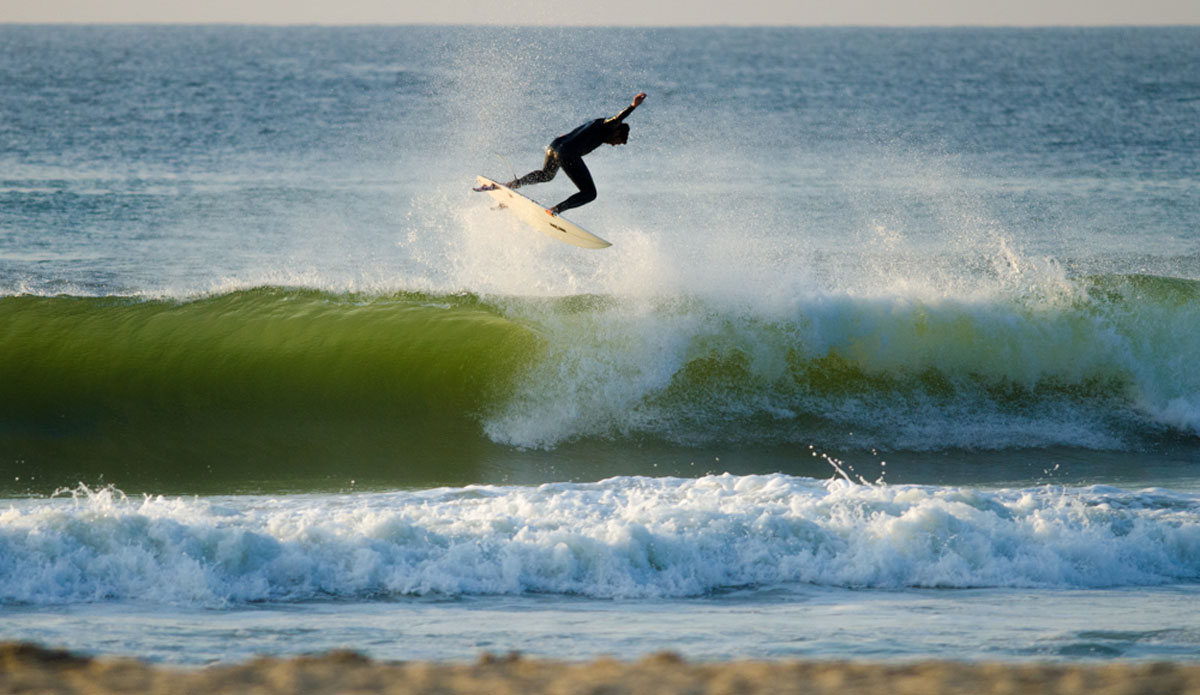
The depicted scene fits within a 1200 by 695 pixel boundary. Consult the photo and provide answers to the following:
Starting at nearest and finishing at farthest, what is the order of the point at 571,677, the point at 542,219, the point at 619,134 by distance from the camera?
the point at 571,677, the point at 619,134, the point at 542,219

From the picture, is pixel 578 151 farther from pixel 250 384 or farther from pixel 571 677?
pixel 571 677

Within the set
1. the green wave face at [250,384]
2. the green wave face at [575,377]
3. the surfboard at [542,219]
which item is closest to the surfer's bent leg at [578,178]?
the surfboard at [542,219]

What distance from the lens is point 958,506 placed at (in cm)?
693

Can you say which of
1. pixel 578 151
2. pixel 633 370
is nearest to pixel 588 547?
pixel 578 151

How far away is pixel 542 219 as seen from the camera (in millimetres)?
10422

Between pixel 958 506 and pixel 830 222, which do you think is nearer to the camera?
pixel 958 506

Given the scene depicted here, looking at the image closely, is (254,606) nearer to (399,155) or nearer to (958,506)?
(958,506)

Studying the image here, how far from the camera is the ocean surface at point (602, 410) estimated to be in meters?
5.80

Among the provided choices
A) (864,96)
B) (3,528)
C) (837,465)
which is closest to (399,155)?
(837,465)

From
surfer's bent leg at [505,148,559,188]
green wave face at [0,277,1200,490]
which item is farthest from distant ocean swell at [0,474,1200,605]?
surfer's bent leg at [505,148,559,188]

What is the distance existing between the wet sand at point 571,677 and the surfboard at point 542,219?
5698mm

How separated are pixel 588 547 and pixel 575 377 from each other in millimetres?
4226

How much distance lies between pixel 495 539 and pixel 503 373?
442cm

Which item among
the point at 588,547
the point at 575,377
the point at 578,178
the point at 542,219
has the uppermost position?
the point at 578,178
